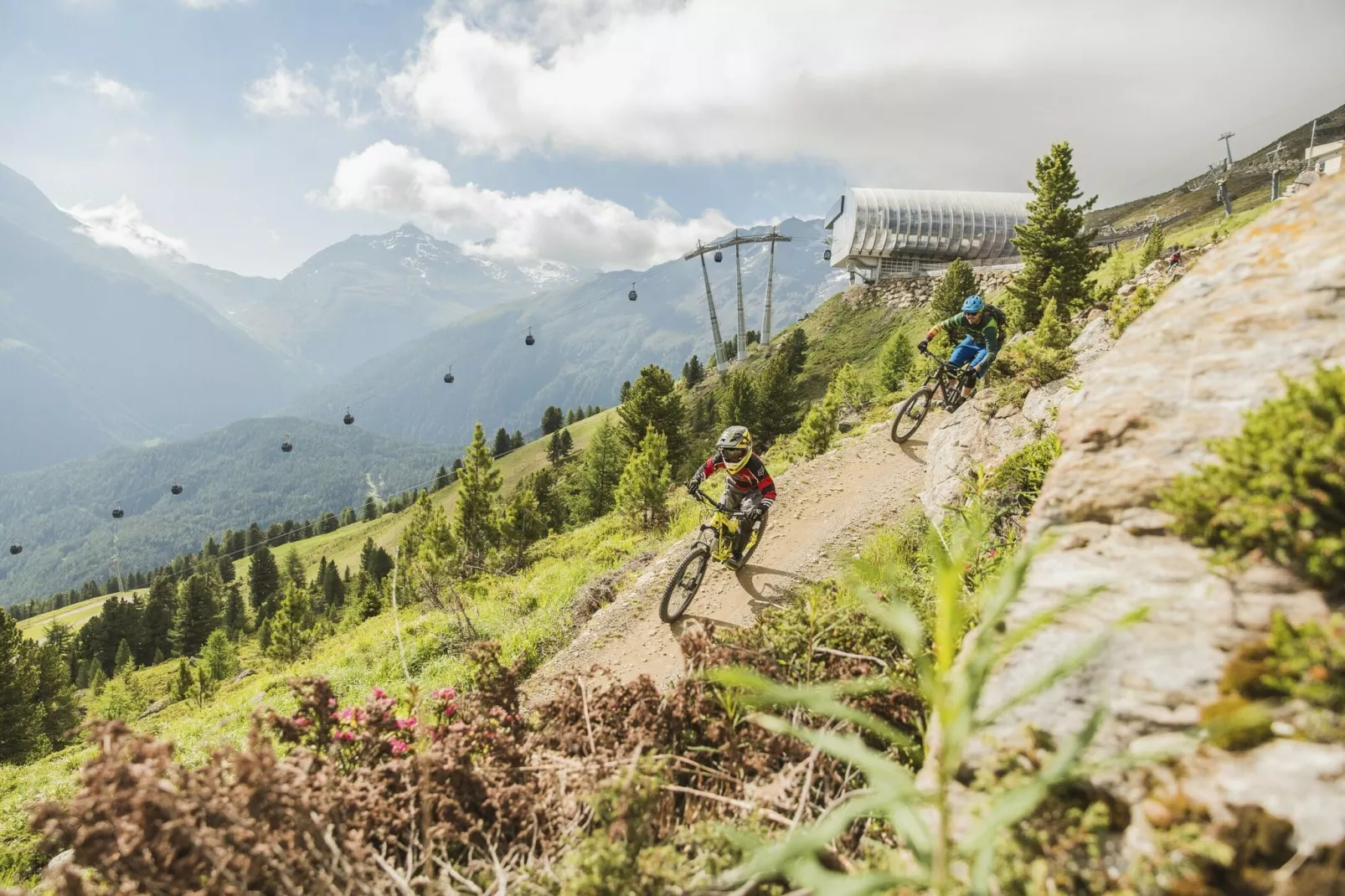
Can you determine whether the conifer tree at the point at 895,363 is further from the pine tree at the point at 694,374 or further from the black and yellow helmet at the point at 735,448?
the pine tree at the point at 694,374

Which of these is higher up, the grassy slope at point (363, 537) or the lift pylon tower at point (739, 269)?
Result: the lift pylon tower at point (739, 269)

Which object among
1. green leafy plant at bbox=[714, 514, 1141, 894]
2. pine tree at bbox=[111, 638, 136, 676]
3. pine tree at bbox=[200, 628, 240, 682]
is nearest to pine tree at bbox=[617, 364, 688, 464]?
green leafy plant at bbox=[714, 514, 1141, 894]

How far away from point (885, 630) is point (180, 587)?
130316mm

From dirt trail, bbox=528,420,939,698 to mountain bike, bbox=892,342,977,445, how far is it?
488 millimetres

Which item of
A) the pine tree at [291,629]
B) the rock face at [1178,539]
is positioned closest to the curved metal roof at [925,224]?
the pine tree at [291,629]

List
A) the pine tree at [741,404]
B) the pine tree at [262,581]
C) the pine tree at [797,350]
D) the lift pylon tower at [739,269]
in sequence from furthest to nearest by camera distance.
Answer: the pine tree at [262,581] < the pine tree at [797,350] < the lift pylon tower at [739,269] < the pine tree at [741,404]

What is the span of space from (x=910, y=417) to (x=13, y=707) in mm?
53705

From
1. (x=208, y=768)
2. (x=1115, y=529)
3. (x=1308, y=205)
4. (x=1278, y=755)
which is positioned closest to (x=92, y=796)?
(x=208, y=768)

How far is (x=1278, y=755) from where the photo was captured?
1.93 metres

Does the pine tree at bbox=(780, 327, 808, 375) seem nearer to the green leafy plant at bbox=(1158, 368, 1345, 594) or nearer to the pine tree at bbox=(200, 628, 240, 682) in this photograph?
the pine tree at bbox=(200, 628, 240, 682)

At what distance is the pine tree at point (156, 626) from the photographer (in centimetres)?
9738

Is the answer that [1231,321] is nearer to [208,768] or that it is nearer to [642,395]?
[208,768]

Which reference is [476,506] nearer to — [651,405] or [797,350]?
[651,405]

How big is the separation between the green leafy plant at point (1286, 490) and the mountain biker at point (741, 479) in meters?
7.30
